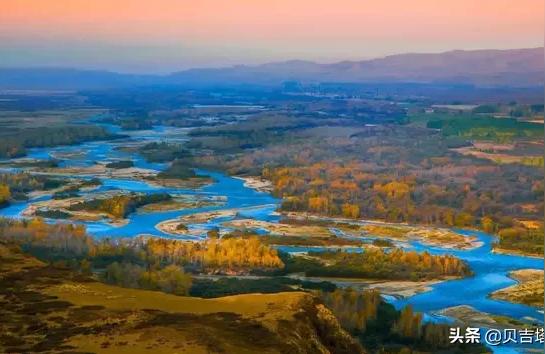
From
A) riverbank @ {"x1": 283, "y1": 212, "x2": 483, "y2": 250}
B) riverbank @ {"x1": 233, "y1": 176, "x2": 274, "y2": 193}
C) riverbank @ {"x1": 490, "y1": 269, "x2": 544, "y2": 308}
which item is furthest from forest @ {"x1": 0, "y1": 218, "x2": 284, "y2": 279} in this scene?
riverbank @ {"x1": 233, "y1": 176, "x2": 274, "y2": 193}

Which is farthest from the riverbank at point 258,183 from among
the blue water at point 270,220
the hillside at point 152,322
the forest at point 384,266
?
the hillside at point 152,322

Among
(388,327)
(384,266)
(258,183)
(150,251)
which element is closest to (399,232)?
(384,266)

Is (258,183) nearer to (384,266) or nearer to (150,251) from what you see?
(150,251)

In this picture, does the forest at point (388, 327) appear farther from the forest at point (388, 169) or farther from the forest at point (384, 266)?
the forest at point (388, 169)

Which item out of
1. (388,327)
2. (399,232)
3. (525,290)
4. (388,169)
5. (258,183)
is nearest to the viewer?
(388,327)

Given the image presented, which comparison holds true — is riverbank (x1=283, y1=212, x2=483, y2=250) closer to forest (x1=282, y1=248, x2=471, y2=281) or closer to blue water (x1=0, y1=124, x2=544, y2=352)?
blue water (x1=0, y1=124, x2=544, y2=352)

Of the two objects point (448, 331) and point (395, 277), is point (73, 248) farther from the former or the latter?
point (448, 331)

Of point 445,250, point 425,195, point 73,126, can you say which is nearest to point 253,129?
point 73,126
